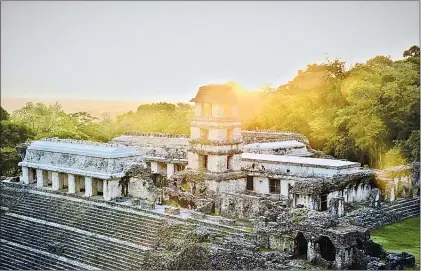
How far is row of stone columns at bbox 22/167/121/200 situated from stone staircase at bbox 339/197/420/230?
7458mm

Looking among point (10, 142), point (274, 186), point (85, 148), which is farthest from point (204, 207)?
point (10, 142)

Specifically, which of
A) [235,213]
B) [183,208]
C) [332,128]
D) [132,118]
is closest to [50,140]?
[183,208]

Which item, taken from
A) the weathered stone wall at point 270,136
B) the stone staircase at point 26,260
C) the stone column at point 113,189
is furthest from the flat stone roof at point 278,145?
the stone staircase at point 26,260

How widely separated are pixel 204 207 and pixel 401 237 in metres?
5.54

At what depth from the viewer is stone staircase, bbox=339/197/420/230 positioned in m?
16.2

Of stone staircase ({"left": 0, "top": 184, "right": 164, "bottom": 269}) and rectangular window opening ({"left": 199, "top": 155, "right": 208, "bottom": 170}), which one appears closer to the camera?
stone staircase ({"left": 0, "top": 184, "right": 164, "bottom": 269})

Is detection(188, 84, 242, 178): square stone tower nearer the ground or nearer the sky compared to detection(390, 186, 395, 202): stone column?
nearer the sky

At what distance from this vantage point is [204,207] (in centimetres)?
1678

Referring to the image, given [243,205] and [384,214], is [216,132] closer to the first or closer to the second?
[243,205]

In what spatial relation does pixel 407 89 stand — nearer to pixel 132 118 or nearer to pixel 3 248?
pixel 3 248

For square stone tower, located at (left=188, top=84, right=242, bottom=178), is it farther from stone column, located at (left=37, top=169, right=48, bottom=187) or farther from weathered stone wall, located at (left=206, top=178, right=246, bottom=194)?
stone column, located at (left=37, top=169, right=48, bottom=187)

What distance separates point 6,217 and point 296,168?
10122 millimetres

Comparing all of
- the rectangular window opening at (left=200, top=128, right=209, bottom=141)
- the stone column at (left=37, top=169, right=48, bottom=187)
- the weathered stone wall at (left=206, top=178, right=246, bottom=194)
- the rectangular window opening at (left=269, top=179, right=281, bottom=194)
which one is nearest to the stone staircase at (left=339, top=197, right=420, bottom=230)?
the rectangular window opening at (left=269, top=179, right=281, bottom=194)

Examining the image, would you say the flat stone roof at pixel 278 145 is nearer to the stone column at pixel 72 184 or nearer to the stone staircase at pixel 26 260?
the stone column at pixel 72 184
